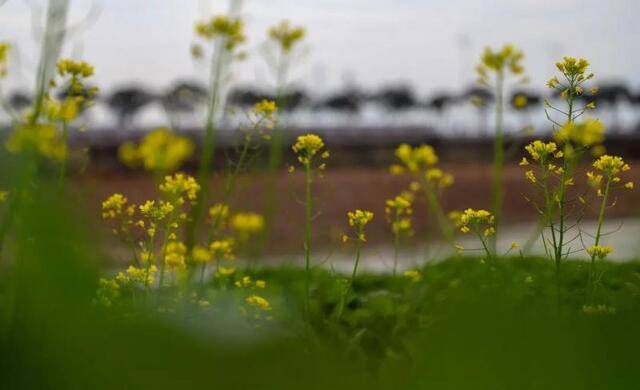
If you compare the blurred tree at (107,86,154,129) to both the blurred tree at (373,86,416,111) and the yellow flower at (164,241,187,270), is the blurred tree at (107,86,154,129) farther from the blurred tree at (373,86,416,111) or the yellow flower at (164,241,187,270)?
the yellow flower at (164,241,187,270)

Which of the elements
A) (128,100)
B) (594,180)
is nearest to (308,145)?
(594,180)

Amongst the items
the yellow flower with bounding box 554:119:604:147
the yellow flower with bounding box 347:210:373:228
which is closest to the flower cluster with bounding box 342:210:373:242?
the yellow flower with bounding box 347:210:373:228

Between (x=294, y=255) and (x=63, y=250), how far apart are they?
3646 mm

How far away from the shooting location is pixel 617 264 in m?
3.24

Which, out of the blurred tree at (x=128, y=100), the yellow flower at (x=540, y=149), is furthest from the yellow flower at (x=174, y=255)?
the blurred tree at (x=128, y=100)

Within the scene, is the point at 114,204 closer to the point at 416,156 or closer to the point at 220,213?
the point at 220,213

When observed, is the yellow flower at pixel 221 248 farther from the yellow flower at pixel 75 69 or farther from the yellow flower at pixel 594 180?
the yellow flower at pixel 594 180

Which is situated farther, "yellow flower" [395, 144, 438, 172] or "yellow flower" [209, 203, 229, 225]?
"yellow flower" [395, 144, 438, 172]

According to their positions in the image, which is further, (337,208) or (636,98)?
(636,98)

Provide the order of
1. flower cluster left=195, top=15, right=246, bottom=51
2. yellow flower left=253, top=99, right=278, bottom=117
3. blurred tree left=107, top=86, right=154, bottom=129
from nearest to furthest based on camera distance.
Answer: flower cluster left=195, top=15, right=246, bottom=51 < yellow flower left=253, top=99, right=278, bottom=117 < blurred tree left=107, top=86, right=154, bottom=129

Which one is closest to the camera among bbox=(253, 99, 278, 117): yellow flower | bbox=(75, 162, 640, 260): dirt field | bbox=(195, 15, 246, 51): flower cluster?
bbox=(195, 15, 246, 51): flower cluster

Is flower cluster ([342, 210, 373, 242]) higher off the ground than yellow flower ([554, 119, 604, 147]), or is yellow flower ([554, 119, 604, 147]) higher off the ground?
yellow flower ([554, 119, 604, 147])

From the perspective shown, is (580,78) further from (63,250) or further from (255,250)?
(63,250)

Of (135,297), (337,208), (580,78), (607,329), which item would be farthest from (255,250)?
(337,208)
